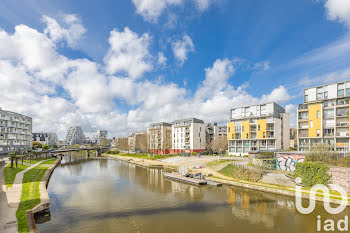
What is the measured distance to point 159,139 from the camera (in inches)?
3765

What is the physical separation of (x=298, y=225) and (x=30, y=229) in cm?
2404

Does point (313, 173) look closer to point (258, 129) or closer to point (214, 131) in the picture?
point (258, 129)

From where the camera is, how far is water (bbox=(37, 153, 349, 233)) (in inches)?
711

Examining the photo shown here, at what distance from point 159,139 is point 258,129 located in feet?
160

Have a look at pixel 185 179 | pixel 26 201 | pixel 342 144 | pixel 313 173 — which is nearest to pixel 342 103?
pixel 342 144

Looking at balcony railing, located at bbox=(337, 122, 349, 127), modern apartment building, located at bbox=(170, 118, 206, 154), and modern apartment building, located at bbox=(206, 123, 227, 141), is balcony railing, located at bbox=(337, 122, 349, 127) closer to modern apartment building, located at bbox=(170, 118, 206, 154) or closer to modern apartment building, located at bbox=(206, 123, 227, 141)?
modern apartment building, located at bbox=(170, 118, 206, 154)

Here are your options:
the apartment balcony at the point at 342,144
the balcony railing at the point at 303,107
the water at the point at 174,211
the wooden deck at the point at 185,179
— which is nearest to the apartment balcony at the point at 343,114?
the apartment balcony at the point at 342,144

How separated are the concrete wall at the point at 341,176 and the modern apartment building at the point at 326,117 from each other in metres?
25.8

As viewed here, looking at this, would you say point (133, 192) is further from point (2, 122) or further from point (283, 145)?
point (2, 122)

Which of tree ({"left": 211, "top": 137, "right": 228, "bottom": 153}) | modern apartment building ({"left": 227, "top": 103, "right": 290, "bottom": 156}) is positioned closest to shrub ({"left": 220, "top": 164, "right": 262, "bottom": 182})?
modern apartment building ({"left": 227, "top": 103, "right": 290, "bottom": 156})

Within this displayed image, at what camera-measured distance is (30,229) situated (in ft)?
48.7

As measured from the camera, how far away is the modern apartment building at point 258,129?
205 feet

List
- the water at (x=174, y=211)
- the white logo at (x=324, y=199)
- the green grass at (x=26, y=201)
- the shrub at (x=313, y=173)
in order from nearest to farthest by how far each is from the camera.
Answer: the green grass at (x=26, y=201) → the water at (x=174, y=211) → the white logo at (x=324, y=199) → the shrub at (x=313, y=173)

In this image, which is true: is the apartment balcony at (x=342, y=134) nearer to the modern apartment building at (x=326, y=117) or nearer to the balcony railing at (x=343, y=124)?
the modern apartment building at (x=326, y=117)
